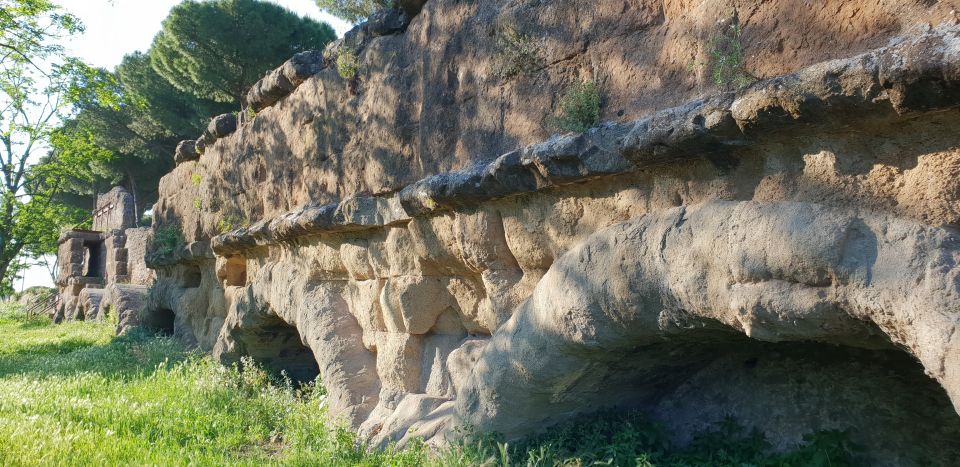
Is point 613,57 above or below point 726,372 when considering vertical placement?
above

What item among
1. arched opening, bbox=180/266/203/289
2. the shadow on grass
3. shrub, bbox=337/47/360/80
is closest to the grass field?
the shadow on grass

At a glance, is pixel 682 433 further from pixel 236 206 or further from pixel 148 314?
pixel 148 314

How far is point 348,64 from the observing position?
5.28 metres

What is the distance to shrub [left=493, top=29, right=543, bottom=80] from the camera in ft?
11.9

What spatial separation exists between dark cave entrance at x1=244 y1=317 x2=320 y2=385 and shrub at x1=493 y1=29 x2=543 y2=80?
13.5 feet

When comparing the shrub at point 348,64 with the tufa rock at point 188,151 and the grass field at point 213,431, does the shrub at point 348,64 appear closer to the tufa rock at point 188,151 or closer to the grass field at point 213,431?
the grass field at point 213,431

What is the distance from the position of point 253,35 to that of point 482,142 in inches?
622

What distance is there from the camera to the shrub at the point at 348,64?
5.25 meters

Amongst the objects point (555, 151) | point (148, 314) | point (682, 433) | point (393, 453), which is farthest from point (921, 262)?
point (148, 314)

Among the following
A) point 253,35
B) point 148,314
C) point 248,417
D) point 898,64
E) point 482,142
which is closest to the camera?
point 898,64

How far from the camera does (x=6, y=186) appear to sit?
59.6 ft

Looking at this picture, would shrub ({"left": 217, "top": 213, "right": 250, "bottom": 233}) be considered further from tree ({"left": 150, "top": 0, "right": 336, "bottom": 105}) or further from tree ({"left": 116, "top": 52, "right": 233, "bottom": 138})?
tree ({"left": 116, "top": 52, "right": 233, "bottom": 138})

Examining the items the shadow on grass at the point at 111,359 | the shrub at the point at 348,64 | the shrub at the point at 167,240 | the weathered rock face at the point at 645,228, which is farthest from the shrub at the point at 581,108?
the shrub at the point at 167,240

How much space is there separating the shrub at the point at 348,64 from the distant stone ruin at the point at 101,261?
1054 cm
